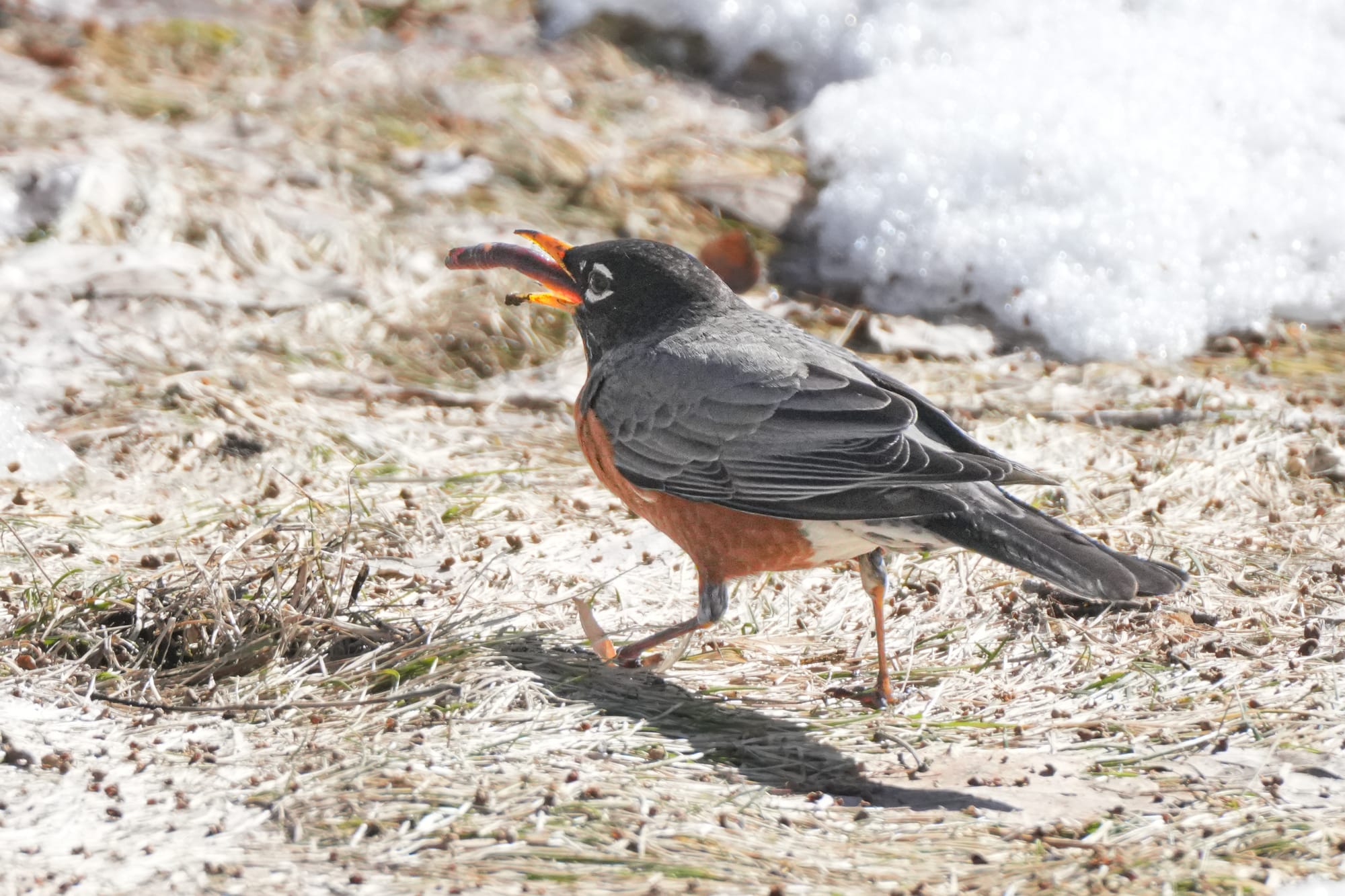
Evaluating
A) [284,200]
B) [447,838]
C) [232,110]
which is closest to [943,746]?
[447,838]

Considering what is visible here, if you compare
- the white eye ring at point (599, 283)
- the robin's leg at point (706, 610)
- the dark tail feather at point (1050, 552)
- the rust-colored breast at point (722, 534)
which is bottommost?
the robin's leg at point (706, 610)

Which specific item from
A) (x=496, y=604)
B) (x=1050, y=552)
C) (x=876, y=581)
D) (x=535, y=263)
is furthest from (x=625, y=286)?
(x=1050, y=552)

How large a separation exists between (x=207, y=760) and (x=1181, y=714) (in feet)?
8.61

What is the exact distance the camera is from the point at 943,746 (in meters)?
3.84

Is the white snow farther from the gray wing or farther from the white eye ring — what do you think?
the gray wing

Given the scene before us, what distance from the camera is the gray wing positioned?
3914 millimetres

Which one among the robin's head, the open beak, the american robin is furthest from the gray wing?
the open beak

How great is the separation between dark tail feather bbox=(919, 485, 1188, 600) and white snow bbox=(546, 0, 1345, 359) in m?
3.71

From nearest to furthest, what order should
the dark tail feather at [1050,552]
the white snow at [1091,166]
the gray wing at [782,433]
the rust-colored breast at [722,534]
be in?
1. the dark tail feather at [1050,552]
2. the gray wing at [782,433]
3. the rust-colored breast at [722,534]
4. the white snow at [1091,166]

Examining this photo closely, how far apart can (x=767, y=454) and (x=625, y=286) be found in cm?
100

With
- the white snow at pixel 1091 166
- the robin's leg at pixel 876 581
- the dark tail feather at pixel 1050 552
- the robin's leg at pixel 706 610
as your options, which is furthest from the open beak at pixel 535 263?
the white snow at pixel 1091 166

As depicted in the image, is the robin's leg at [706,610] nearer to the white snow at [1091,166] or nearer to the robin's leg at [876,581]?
the robin's leg at [876,581]

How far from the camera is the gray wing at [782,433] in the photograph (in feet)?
12.8

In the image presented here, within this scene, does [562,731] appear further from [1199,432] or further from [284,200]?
[284,200]
